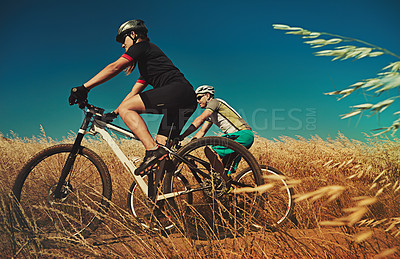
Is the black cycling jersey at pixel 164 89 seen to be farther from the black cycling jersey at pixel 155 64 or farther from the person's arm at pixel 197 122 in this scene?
the person's arm at pixel 197 122

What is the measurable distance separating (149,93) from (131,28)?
900 mm

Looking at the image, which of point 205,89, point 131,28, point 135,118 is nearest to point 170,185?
point 135,118

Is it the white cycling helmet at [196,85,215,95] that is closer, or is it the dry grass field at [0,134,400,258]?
the dry grass field at [0,134,400,258]

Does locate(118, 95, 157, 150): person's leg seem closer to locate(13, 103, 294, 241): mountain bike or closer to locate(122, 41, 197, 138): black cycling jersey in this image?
locate(122, 41, 197, 138): black cycling jersey

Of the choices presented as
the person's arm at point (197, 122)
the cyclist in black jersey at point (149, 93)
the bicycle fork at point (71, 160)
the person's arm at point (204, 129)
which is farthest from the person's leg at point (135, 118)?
the person's arm at point (204, 129)

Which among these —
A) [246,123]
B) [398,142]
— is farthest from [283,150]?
[246,123]

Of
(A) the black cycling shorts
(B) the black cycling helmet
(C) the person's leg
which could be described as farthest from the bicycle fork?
(B) the black cycling helmet

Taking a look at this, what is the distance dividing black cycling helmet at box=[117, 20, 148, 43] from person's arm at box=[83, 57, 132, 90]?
1.72 ft

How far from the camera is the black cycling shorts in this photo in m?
2.73

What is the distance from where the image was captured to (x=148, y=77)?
3.03 meters

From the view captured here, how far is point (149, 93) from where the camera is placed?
2.74 metres

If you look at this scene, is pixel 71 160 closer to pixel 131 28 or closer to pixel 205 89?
pixel 131 28

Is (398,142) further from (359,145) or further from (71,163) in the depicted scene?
(71,163)

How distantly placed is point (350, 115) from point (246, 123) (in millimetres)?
2521
